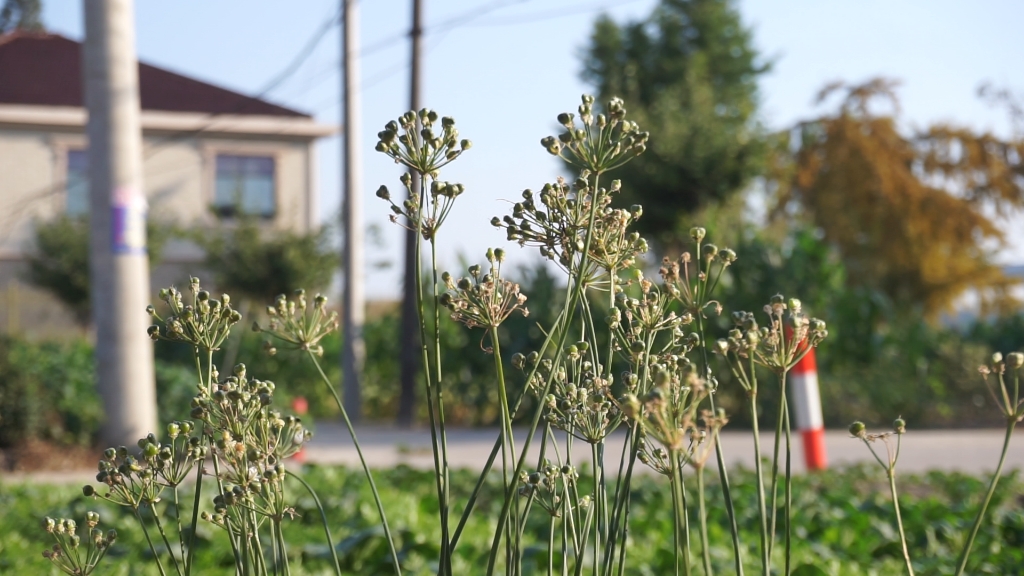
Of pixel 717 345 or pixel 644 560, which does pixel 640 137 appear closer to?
pixel 717 345

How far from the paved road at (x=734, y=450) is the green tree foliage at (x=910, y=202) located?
10.4m

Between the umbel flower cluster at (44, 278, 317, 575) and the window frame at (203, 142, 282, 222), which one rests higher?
the window frame at (203, 142, 282, 222)

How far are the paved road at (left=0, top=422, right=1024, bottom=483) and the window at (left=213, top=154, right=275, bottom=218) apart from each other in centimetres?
1354

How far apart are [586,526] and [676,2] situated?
122 ft

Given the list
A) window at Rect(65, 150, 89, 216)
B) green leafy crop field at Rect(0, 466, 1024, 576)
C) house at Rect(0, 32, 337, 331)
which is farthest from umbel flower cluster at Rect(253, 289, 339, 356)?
window at Rect(65, 150, 89, 216)

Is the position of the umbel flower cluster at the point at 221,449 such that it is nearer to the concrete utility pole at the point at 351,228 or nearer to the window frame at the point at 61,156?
the concrete utility pole at the point at 351,228

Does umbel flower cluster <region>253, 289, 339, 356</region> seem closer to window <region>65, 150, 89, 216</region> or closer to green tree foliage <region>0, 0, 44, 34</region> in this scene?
green tree foliage <region>0, 0, 44, 34</region>

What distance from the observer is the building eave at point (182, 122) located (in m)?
22.8

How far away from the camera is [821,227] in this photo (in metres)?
22.3

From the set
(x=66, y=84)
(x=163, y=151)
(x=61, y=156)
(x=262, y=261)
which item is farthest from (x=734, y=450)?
(x=66, y=84)

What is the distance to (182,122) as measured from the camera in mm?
23828

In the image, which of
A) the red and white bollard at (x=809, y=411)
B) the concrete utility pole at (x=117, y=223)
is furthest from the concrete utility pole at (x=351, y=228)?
the red and white bollard at (x=809, y=411)

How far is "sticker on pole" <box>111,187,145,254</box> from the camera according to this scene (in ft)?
23.2

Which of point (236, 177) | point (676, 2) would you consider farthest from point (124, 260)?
point (676, 2)
